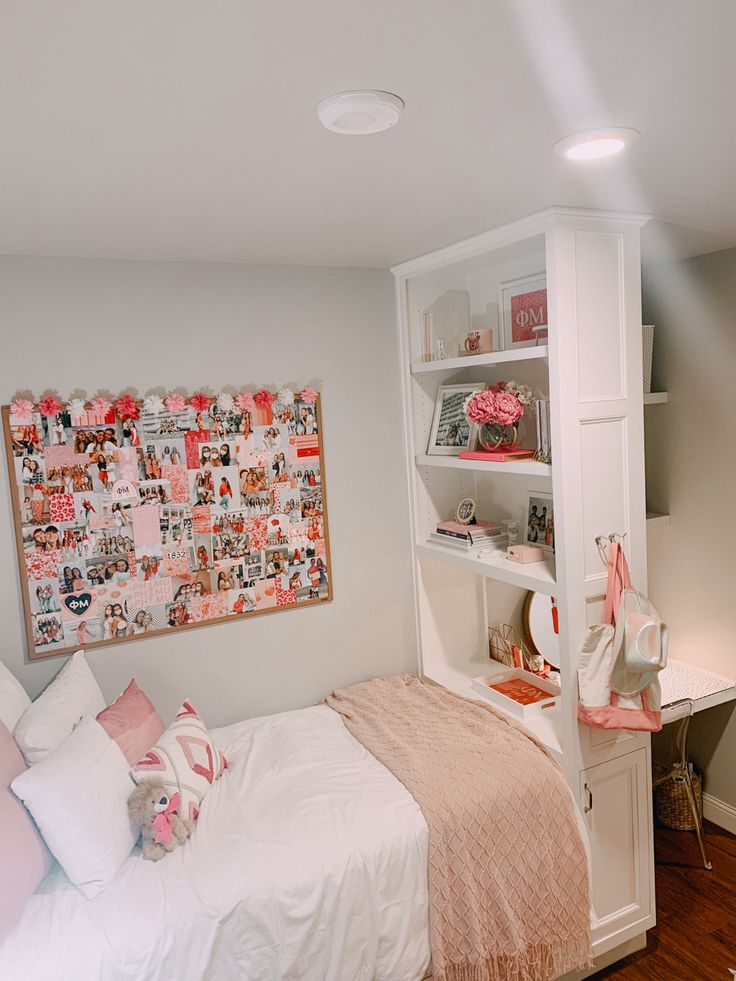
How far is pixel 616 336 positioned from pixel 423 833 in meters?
1.71

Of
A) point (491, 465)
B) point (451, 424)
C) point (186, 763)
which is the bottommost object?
point (186, 763)

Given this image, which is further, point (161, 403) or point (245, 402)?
point (245, 402)

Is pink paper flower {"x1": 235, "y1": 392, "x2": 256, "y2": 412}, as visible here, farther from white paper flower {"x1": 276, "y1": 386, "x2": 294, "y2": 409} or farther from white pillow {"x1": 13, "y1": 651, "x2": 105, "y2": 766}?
white pillow {"x1": 13, "y1": 651, "x2": 105, "y2": 766}

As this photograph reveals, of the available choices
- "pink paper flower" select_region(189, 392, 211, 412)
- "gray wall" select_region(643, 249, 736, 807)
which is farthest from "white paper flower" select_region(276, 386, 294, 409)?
"gray wall" select_region(643, 249, 736, 807)

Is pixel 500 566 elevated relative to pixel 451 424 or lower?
lower

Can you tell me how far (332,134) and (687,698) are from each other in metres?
2.52

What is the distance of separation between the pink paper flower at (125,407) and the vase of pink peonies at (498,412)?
123cm

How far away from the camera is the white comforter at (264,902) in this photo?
1888 mm

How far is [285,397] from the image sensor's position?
3.02m

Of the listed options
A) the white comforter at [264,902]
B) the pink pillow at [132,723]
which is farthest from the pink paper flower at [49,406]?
the white comforter at [264,902]

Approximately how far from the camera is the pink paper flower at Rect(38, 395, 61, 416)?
8.55 ft

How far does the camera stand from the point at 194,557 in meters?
2.90

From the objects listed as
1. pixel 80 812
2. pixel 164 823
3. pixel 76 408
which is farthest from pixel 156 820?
pixel 76 408

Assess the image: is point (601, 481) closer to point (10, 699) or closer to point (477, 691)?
point (477, 691)
